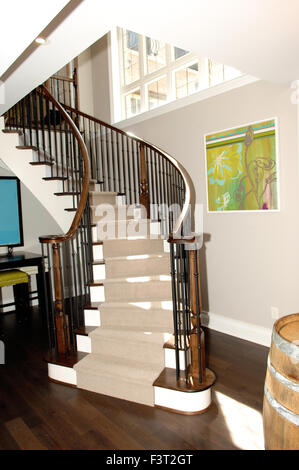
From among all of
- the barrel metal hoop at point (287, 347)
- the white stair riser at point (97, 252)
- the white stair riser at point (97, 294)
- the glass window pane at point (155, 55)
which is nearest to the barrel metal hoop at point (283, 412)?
the barrel metal hoop at point (287, 347)

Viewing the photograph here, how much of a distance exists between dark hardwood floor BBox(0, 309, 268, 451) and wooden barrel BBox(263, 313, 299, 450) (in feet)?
3.02

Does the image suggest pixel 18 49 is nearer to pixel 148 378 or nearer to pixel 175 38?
pixel 175 38

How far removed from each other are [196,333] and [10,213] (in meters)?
3.87

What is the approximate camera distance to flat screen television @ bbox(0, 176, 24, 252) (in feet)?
17.5

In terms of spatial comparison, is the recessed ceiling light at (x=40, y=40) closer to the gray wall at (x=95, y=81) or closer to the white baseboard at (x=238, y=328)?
the white baseboard at (x=238, y=328)

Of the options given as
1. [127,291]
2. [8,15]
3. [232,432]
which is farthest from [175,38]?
[232,432]

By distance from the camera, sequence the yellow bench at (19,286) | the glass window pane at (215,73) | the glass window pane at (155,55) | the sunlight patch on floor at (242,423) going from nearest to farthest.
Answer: the sunlight patch on floor at (242,423), the glass window pane at (215,73), the yellow bench at (19,286), the glass window pane at (155,55)

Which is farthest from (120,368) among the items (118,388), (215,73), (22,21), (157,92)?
(157,92)

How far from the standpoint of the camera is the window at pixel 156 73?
4.27m

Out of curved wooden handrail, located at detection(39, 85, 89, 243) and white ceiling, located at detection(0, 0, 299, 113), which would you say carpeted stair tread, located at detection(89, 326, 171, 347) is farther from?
white ceiling, located at detection(0, 0, 299, 113)

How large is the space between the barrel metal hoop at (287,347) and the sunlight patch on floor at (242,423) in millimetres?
1155

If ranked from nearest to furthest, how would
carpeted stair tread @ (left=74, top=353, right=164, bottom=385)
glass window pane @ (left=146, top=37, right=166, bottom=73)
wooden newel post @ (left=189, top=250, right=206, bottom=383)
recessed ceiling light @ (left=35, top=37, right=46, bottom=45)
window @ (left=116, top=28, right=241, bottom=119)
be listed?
recessed ceiling light @ (left=35, top=37, right=46, bottom=45) → wooden newel post @ (left=189, top=250, right=206, bottom=383) → carpeted stair tread @ (left=74, top=353, right=164, bottom=385) → window @ (left=116, top=28, right=241, bottom=119) → glass window pane @ (left=146, top=37, right=166, bottom=73)

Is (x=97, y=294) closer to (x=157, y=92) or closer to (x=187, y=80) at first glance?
(x=187, y=80)

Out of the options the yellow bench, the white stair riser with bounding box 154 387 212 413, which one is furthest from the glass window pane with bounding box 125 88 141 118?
the white stair riser with bounding box 154 387 212 413
